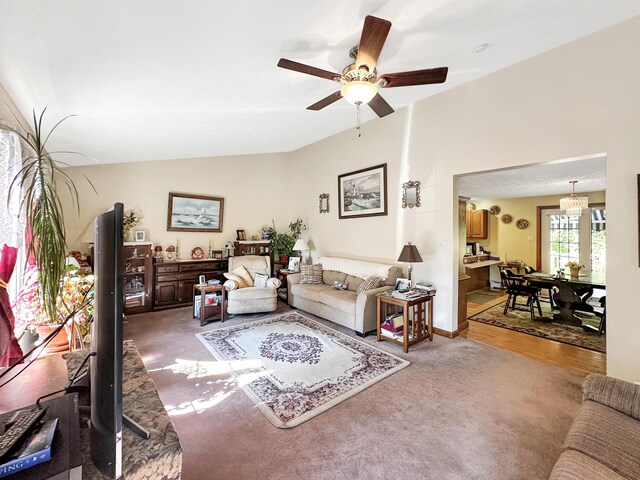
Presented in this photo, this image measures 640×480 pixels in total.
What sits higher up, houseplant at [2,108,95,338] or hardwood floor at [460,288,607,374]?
houseplant at [2,108,95,338]

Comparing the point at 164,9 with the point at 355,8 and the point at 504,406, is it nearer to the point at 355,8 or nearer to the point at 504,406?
the point at 355,8

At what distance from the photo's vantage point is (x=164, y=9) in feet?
5.18

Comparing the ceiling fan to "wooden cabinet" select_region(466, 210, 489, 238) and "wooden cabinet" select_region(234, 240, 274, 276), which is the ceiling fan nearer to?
"wooden cabinet" select_region(234, 240, 274, 276)

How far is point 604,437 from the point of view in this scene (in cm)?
132

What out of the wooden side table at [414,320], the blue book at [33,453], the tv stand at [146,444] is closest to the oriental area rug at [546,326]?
the wooden side table at [414,320]

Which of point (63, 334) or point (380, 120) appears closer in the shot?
point (63, 334)

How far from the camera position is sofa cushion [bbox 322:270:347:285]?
4750 mm

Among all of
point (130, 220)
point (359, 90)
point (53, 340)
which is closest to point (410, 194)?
point (359, 90)

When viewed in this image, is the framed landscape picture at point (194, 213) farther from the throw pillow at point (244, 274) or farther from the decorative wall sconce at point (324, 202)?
the decorative wall sconce at point (324, 202)

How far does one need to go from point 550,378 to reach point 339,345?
2029mm

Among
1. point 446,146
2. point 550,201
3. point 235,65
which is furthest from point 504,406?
point 550,201

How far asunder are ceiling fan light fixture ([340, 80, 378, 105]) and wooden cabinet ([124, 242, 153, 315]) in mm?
4050

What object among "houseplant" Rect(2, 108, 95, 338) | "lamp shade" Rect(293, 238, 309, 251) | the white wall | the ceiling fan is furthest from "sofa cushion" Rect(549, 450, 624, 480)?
"lamp shade" Rect(293, 238, 309, 251)

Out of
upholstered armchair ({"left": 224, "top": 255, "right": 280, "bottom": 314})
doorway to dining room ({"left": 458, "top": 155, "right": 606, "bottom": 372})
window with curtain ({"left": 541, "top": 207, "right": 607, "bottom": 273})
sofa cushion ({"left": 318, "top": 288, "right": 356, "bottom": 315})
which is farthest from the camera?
window with curtain ({"left": 541, "top": 207, "right": 607, "bottom": 273})
